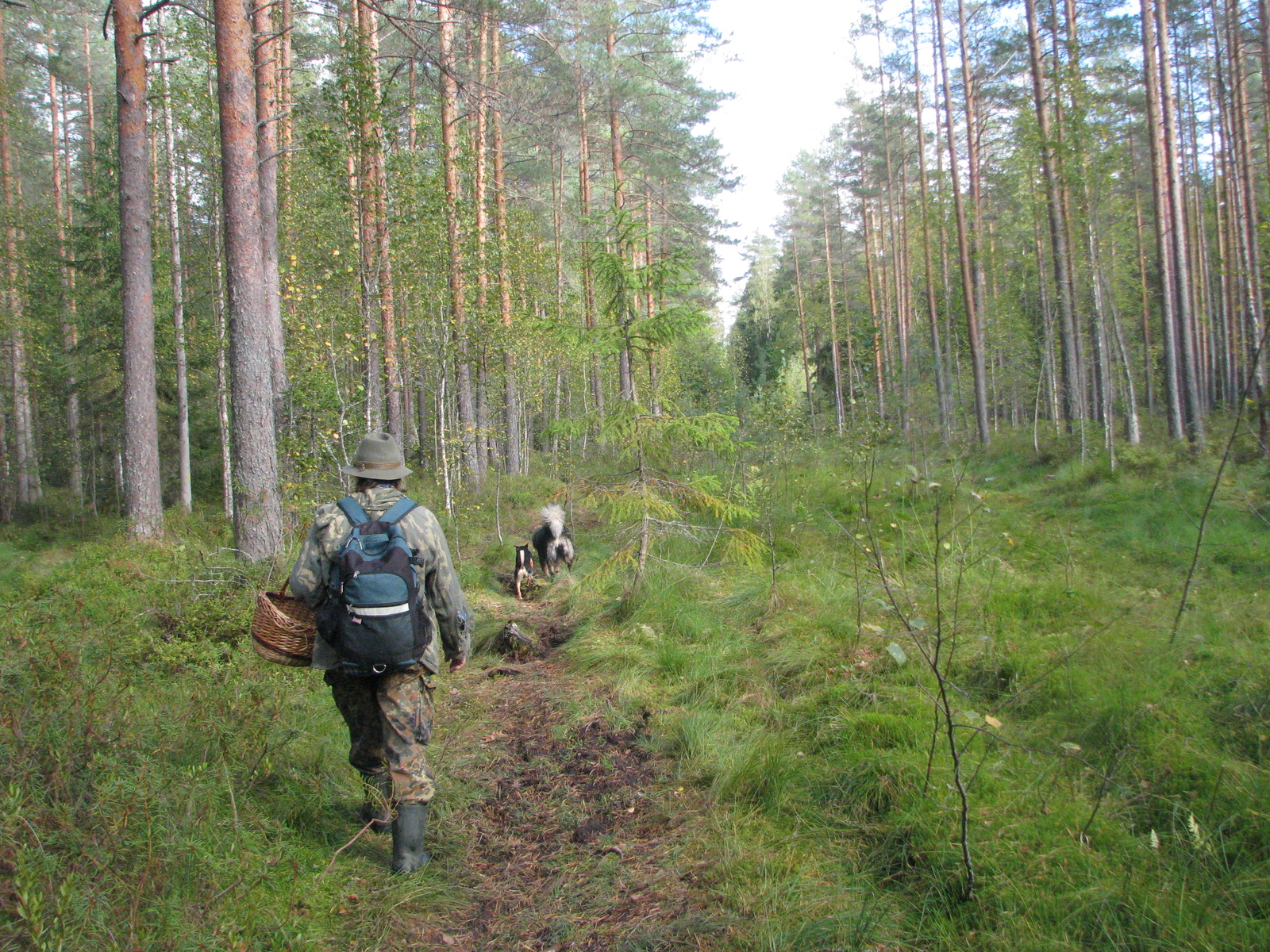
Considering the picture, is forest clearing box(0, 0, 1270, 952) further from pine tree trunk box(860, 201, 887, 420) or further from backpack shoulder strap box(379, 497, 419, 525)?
pine tree trunk box(860, 201, 887, 420)

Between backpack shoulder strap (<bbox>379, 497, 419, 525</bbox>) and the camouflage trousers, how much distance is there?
734 millimetres

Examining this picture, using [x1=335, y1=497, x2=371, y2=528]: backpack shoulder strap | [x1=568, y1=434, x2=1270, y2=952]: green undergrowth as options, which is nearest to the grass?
[x1=568, y1=434, x2=1270, y2=952]: green undergrowth

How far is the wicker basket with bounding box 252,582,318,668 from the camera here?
3381mm

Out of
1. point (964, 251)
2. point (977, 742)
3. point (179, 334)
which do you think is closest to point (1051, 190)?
point (964, 251)

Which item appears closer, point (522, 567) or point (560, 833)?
point (560, 833)

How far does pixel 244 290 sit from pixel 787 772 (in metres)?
6.63

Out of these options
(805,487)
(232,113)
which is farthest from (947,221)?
(232,113)

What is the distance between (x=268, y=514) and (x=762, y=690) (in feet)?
16.3

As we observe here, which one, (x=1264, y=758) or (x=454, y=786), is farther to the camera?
(x=454, y=786)

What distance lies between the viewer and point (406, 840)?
3.34 meters

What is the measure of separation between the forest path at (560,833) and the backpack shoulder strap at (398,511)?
5.63 ft

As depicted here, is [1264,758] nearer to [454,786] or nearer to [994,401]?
[454,786]

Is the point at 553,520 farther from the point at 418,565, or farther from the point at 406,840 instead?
the point at 406,840

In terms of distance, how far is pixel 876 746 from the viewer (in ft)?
12.9
